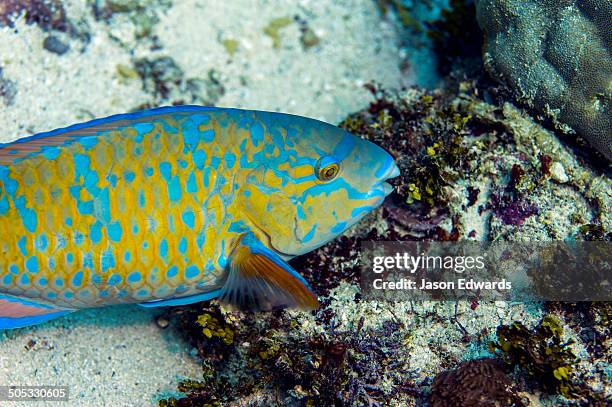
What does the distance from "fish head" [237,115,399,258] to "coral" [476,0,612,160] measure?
1.58 m

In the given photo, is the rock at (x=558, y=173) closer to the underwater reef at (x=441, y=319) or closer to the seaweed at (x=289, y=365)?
the underwater reef at (x=441, y=319)

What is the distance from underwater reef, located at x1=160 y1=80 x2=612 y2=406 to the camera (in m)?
3.19

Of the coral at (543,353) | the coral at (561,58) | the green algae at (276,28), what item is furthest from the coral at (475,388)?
the green algae at (276,28)

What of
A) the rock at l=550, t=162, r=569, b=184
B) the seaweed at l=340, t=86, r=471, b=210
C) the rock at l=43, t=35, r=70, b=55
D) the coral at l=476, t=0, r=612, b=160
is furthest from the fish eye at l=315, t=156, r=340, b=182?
the rock at l=43, t=35, r=70, b=55

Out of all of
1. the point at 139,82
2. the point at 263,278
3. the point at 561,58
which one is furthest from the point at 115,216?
the point at 561,58

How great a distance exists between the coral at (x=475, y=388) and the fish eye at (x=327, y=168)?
1.43m

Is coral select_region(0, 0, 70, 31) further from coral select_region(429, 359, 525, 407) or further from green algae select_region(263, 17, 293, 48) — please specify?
coral select_region(429, 359, 525, 407)

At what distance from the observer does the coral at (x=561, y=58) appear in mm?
3631

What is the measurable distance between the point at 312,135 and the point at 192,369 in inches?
84.0

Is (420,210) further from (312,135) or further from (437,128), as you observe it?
(312,135)

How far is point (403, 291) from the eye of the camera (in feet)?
12.0

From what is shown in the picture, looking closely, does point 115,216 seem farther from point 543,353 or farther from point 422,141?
point 543,353

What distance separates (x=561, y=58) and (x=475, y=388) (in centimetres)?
241

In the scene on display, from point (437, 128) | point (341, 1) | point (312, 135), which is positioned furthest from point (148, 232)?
point (341, 1)
